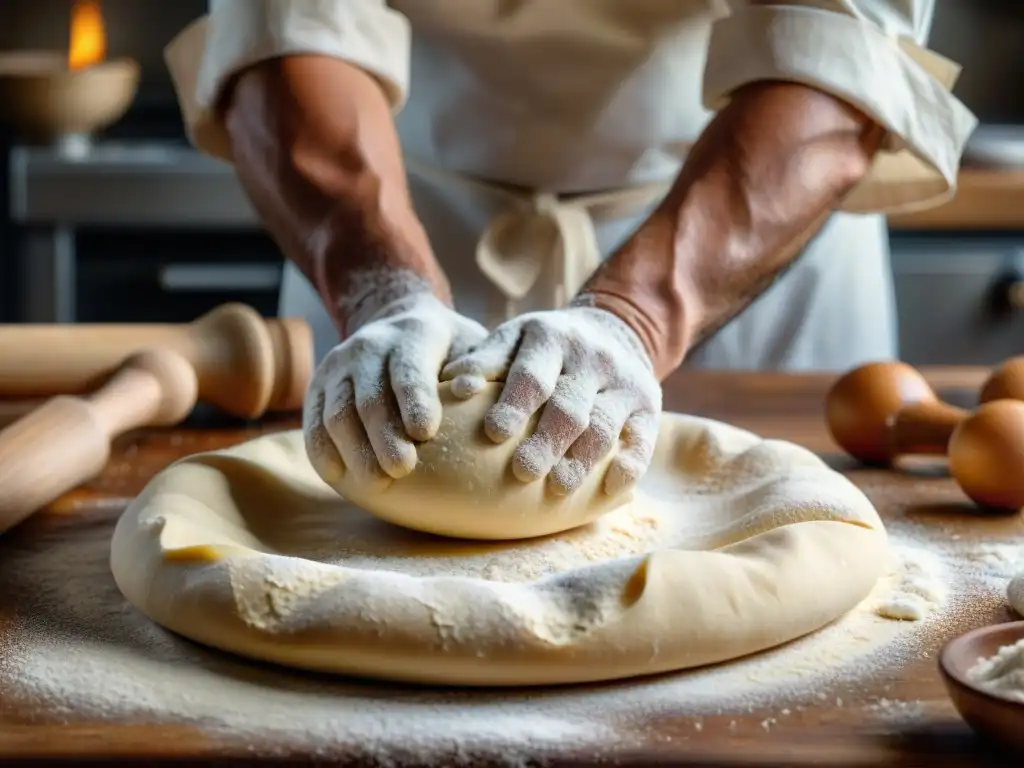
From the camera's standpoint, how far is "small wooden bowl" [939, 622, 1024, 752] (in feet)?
2.32

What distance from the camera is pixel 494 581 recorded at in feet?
3.08

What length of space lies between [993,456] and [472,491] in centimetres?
52

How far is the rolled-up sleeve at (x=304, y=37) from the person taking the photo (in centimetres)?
148

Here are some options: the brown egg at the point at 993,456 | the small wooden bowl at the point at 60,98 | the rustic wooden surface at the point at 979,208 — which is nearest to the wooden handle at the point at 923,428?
the brown egg at the point at 993,456

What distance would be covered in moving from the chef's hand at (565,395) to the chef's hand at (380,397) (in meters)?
0.03

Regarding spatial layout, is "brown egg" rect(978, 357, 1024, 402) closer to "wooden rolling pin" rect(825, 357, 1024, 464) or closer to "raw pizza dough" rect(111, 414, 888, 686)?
"wooden rolling pin" rect(825, 357, 1024, 464)

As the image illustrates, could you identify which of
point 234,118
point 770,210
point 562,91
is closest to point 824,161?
point 770,210

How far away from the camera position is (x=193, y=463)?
1165 millimetres

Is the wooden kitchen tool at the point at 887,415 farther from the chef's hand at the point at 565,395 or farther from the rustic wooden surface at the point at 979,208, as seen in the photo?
the rustic wooden surface at the point at 979,208

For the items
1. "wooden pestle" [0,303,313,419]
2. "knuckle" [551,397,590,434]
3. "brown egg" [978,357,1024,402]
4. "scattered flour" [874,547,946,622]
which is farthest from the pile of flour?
"wooden pestle" [0,303,313,419]

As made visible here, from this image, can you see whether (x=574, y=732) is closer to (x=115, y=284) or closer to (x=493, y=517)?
(x=493, y=517)

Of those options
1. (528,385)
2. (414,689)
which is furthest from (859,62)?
(414,689)

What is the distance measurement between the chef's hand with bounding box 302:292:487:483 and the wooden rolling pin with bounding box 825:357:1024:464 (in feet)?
1.58

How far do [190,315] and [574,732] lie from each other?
2.14 meters
